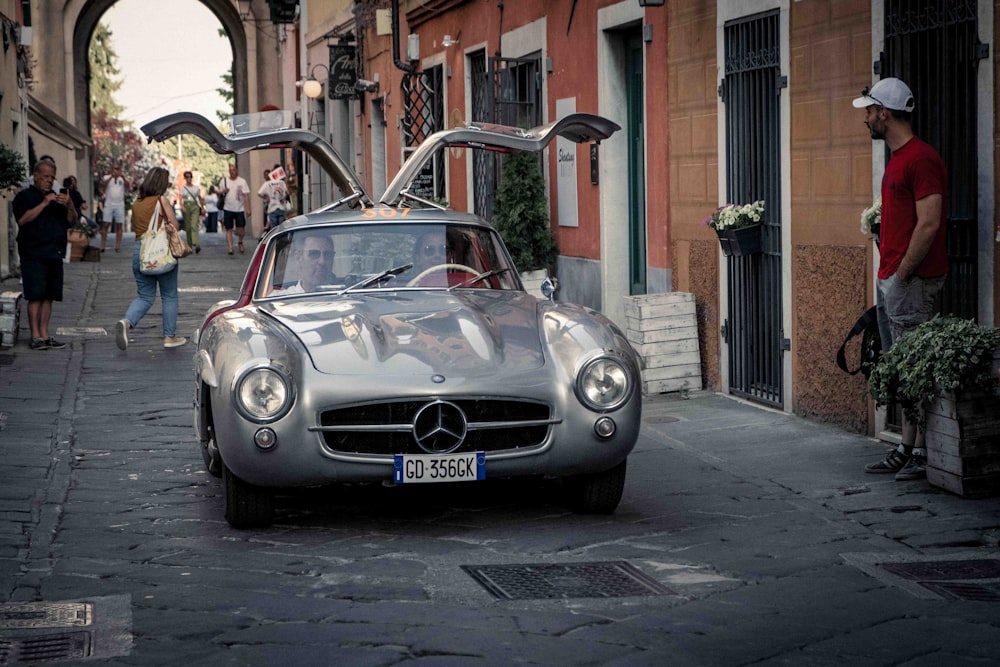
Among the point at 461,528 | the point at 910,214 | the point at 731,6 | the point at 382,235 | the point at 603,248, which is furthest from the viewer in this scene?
the point at 603,248

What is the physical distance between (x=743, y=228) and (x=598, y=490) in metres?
4.14

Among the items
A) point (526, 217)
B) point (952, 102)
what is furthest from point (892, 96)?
point (526, 217)

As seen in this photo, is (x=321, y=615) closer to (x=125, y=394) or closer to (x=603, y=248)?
(x=125, y=394)

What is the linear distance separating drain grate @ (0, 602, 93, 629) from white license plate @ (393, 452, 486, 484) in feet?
4.82

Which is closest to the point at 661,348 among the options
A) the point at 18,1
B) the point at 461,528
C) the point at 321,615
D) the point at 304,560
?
the point at 461,528

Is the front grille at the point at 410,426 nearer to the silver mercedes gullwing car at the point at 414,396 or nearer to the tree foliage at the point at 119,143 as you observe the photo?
the silver mercedes gullwing car at the point at 414,396

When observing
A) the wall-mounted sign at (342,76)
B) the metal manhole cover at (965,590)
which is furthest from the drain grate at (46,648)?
the wall-mounted sign at (342,76)

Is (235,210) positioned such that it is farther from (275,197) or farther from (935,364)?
(935,364)

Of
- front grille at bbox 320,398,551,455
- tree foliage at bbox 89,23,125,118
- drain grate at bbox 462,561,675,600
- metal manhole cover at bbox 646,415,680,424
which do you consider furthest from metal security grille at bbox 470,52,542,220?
tree foliage at bbox 89,23,125,118

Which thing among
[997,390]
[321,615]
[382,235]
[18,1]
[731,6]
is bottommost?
[321,615]

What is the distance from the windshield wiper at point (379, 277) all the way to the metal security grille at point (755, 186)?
11.1 ft

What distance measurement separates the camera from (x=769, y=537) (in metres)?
6.51

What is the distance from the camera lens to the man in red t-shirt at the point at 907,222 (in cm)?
738

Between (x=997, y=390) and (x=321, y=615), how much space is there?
3.45 meters
